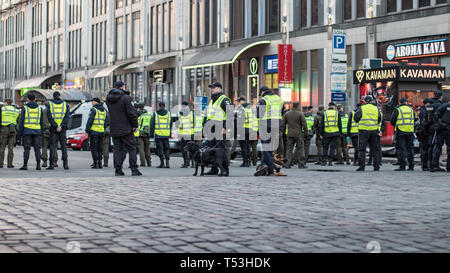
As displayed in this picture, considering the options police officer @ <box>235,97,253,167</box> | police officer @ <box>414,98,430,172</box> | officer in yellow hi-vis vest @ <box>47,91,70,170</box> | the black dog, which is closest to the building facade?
police officer @ <box>414,98,430,172</box>

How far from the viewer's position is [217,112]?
15.8 meters

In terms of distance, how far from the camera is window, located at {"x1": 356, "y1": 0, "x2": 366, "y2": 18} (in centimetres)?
3416

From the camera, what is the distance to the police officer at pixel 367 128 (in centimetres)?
1880

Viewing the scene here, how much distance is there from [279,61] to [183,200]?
28.4 m

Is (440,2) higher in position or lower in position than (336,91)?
higher

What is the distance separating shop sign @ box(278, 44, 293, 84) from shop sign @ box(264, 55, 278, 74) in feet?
3.58

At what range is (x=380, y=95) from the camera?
25594 millimetres

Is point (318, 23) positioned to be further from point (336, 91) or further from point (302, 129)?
point (302, 129)

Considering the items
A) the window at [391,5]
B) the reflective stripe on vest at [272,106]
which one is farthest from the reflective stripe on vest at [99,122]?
the window at [391,5]

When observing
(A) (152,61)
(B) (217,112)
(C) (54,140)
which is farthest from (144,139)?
(A) (152,61)

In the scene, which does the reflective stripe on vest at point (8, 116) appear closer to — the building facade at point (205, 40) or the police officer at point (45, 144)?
the police officer at point (45, 144)

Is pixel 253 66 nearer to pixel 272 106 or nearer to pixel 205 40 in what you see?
pixel 205 40

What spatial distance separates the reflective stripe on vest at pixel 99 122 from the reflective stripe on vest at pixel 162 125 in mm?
1396
